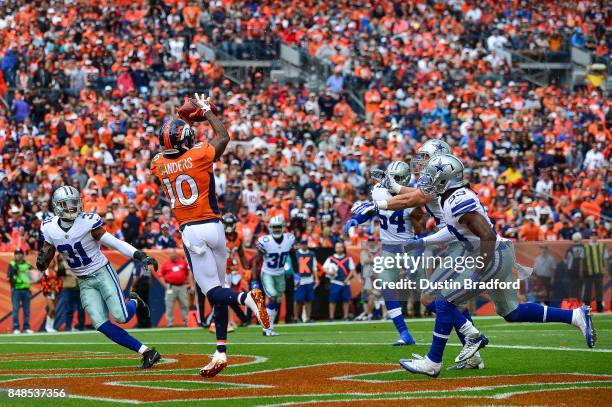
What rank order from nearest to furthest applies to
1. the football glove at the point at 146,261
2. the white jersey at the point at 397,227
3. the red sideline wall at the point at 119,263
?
the football glove at the point at 146,261 < the white jersey at the point at 397,227 < the red sideline wall at the point at 119,263

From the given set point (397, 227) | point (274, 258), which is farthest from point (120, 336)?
point (274, 258)

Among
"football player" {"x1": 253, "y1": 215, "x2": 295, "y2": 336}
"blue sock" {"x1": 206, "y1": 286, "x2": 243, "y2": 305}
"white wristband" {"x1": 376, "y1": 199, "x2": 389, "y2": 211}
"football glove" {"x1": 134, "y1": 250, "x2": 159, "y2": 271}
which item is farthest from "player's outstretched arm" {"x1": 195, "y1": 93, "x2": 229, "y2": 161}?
"football player" {"x1": 253, "y1": 215, "x2": 295, "y2": 336}

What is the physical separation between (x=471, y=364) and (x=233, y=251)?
8.59 m

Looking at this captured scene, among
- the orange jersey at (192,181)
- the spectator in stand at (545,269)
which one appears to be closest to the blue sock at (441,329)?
the orange jersey at (192,181)

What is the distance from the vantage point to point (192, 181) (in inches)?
355

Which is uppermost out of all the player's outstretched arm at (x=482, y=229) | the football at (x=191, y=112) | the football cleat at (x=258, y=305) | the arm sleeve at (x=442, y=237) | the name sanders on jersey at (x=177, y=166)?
the football at (x=191, y=112)

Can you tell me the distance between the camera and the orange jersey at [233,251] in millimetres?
16337

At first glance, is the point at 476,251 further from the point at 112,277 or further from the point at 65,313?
the point at 65,313

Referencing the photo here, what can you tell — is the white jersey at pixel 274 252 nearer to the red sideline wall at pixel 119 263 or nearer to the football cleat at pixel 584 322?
the red sideline wall at pixel 119 263

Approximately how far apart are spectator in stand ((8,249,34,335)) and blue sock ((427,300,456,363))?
11.4 metres

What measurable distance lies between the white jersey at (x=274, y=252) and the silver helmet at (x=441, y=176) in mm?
8705

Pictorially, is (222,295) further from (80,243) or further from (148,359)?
(80,243)

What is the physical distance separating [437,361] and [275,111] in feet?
56.3

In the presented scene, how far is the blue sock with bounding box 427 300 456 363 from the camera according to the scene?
27.5ft
